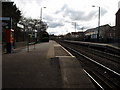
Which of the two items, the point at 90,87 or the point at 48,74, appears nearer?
the point at 90,87

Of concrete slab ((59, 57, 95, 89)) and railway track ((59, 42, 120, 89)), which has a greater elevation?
concrete slab ((59, 57, 95, 89))

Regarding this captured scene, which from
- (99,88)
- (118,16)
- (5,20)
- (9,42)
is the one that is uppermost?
(118,16)

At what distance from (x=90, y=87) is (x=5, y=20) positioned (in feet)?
43.8

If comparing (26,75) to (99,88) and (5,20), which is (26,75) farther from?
(5,20)

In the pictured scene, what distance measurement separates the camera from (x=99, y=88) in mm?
8523

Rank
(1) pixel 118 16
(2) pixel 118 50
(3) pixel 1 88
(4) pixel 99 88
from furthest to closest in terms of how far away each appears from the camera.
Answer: (1) pixel 118 16
(2) pixel 118 50
(4) pixel 99 88
(3) pixel 1 88

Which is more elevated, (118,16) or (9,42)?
(118,16)

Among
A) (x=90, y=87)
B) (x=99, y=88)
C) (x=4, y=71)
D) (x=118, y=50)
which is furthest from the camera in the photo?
(x=118, y=50)

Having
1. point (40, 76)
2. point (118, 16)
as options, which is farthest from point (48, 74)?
point (118, 16)

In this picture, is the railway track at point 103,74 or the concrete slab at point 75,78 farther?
the railway track at point 103,74

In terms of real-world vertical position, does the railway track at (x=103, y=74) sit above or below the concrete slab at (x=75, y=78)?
below

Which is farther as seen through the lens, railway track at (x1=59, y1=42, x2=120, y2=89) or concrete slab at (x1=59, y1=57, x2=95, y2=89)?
railway track at (x1=59, y1=42, x2=120, y2=89)

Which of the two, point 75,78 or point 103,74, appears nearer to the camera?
point 75,78

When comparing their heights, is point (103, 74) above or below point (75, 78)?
below
